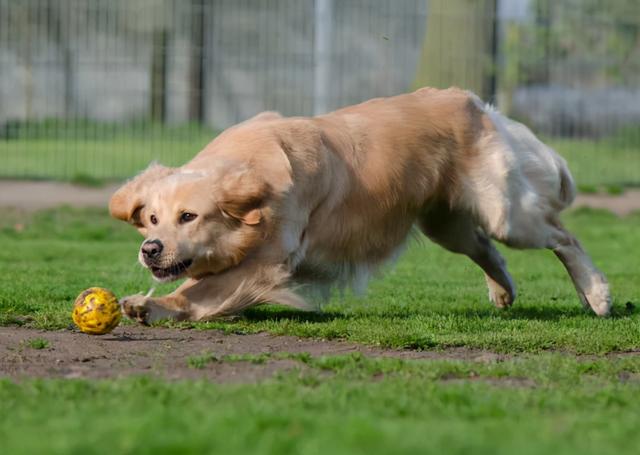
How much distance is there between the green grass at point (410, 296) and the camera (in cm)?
664

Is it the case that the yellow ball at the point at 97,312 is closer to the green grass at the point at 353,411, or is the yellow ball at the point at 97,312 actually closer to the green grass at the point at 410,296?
the green grass at the point at 410,296

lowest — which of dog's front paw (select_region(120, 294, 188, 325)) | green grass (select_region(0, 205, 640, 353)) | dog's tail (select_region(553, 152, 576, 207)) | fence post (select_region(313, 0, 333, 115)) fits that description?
green grass (select_region(0, 205, 640, 353))

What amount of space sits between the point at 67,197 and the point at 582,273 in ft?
29.9

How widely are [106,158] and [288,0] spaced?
3484 mm

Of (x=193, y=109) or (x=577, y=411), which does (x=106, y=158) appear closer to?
(x=193, y=109)

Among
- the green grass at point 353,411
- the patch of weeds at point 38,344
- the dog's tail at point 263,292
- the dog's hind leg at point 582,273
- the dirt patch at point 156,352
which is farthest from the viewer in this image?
the dog's hind leg at point 582,273

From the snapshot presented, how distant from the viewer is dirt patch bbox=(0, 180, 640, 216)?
49.3ft

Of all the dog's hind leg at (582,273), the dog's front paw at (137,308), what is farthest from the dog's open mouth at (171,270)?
the dog's hind leg at (582,273)

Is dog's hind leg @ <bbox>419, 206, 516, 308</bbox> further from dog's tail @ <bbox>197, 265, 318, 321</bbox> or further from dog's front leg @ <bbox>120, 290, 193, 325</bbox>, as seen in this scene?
dog's front leg @ <bbox>120, 290, 193, 325</bbox>

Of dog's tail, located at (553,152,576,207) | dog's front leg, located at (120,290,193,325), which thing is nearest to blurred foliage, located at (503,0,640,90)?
dog's tail, located at (553,152,576,207)

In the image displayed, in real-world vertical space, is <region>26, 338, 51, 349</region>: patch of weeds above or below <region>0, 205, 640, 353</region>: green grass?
above

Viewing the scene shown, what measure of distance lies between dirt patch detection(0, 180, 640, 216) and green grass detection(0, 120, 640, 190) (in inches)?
12.1

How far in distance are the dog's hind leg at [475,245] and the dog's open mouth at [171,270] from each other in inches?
74.2

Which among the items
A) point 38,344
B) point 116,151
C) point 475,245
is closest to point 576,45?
point 116,151
